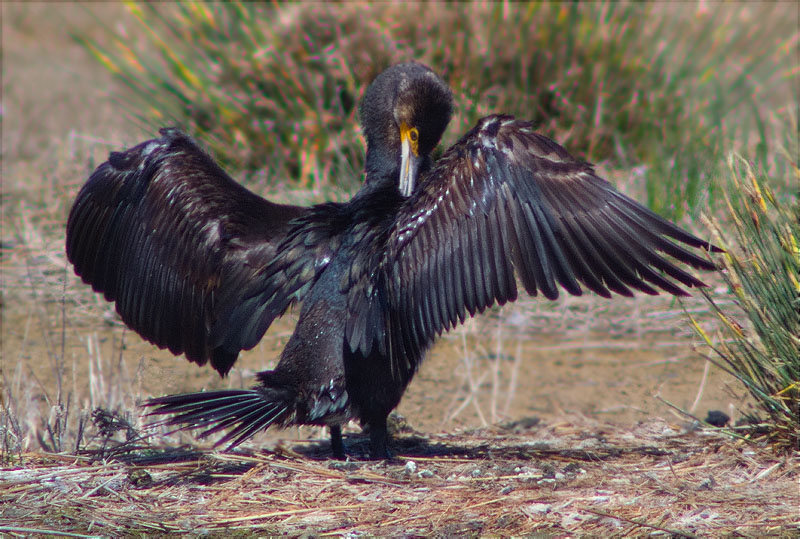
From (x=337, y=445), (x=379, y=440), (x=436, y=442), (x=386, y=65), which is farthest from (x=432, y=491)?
(x=386, y=65)

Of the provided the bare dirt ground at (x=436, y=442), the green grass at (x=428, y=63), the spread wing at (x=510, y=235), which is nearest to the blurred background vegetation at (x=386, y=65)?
the green grass at (x=428, y=63)

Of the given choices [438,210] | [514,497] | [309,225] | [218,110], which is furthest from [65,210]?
[514,497]

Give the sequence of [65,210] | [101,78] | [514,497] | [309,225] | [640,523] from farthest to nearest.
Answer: [101,78]
[65,210]
[309,225]
[514,497]
[640,523]

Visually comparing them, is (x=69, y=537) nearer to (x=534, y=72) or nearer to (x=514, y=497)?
(x=514, y=497)

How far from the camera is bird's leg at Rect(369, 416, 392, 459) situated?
12.4 ft

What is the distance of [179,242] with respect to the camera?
3922 mm

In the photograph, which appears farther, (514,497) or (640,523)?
(514,497)

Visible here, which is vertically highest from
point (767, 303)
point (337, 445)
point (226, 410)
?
point (767, 303)

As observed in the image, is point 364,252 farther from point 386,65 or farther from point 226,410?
point 386,65

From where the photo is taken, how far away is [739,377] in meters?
3.63

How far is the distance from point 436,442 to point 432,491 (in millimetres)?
880

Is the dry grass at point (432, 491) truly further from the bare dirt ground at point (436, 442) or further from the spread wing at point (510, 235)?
the spread wing at point (510, 235)

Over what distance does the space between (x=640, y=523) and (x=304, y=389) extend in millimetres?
1338

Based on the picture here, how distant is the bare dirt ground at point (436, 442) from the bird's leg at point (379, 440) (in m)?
0.07
